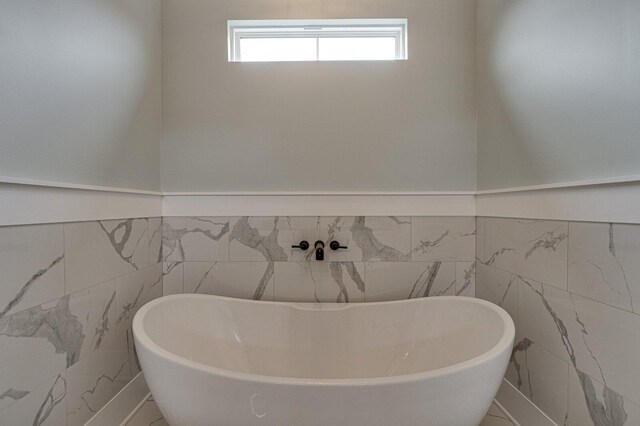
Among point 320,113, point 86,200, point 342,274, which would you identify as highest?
point 320,113

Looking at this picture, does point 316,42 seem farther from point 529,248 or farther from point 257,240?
point 529,248

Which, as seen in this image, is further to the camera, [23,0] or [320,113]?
[320,113]

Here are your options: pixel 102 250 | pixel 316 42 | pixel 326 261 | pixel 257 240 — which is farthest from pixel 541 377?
pixel 316 42

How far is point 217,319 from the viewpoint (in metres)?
1.37

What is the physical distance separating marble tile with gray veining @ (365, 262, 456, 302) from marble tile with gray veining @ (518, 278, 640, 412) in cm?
41

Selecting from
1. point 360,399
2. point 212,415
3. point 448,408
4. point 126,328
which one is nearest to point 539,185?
point 448,408

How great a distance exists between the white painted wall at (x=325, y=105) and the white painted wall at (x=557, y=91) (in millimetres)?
140

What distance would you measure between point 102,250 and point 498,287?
1748mm

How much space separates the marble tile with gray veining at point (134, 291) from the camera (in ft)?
3.97

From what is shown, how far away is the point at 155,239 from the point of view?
1.49 m

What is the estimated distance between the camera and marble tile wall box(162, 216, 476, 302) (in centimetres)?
155

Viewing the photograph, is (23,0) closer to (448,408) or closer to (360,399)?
(360,399)

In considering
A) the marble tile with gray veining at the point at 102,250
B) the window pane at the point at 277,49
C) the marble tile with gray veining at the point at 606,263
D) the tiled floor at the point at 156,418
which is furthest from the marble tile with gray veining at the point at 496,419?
the window pane at the point at 277,49

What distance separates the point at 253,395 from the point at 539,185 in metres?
1.23
